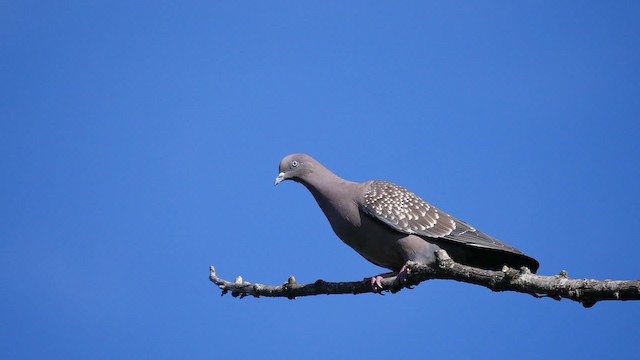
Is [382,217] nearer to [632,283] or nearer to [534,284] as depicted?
[534,284]

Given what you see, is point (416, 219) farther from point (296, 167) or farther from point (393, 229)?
point (296, 167)

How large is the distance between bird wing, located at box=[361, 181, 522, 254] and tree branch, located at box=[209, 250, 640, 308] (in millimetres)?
581

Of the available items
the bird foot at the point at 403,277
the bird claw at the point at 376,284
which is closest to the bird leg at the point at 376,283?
the bird claw at the point at 376,284

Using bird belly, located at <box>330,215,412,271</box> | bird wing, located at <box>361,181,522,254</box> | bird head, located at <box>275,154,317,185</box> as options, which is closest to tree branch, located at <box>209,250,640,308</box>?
bird belly, located at <box>330,215,412,271</box>

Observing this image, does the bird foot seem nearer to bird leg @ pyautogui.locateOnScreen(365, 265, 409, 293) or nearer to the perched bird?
bird leg @ pyautogui.locateOnScreen(365, 265, 409, 293)

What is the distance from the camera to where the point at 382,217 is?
6996mm

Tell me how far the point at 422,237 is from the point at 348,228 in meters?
0.70

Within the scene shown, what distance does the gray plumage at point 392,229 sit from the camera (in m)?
6.96

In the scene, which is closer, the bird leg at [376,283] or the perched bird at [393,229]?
the bird leg at [376,283]

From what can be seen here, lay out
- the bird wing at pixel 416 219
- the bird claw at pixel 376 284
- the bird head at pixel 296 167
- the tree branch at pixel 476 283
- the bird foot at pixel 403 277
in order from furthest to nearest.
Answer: the bird head at pixel 296 167 < the bird wing at pixel 416 219 < the bird claw at pixel 376 284 < the bird foot at pixel 403 277 < the tree branch at pixel 476 283

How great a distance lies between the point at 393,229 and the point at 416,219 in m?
0.30

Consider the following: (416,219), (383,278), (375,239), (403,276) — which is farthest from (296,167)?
(403,276)

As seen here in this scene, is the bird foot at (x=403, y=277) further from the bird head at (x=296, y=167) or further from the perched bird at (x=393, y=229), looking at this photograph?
the bird head at (x=296, y=167)

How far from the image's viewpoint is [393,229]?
7.01 m
